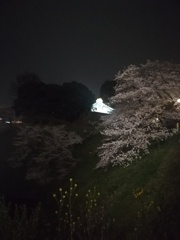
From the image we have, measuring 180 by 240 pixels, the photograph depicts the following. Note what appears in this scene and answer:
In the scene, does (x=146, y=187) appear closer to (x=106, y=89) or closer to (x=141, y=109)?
(x=141, y=109)

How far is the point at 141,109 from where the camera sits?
1656 cm

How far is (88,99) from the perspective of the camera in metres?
32.6

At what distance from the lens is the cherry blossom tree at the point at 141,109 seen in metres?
16.2

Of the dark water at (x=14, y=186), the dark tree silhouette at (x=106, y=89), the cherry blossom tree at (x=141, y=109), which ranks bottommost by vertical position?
the dark water at (x=14, y=186)

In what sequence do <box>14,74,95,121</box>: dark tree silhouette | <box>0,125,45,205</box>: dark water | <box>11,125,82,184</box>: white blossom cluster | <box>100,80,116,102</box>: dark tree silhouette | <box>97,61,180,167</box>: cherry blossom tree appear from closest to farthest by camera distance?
1. <box>97,61,180,167</box>: cherry blossom tree
2. <box>11,125,82,184</box>: white blossom cluster
3. <box>0,125,45,205</box>: dark water
4. <box>14,74,95,121</box>: dark tree silhouette
5. <box>100,80,116,102</box>: dark tree silhouette

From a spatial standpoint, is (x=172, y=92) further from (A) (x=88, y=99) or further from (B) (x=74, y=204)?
(A) (x=88, y=99)

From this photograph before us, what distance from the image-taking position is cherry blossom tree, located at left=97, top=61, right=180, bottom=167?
16188 mm

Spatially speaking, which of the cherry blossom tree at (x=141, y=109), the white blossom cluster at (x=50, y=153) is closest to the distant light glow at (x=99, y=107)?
the white blossom cluster at (x=50, y=153)

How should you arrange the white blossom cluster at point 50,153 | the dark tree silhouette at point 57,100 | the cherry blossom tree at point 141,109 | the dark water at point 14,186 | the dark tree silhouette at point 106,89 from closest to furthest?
the cherry blossom tree at point 141,109, the white blossom cluster at point 50,153, the dark water at point 14,186, the dark tree silhouette at point 57,100, the dark tree silhouette at point 106,89

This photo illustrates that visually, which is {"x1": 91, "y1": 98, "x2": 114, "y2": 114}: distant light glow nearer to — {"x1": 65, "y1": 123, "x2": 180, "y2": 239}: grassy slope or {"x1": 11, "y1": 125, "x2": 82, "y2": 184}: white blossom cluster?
{"x1": 11, "y1": 125, "x2": 82, "y2": 184}: white blossom cluster

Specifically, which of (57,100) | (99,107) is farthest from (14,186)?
(99,107)

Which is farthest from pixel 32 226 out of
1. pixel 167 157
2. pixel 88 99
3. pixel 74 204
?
pixel 88 99

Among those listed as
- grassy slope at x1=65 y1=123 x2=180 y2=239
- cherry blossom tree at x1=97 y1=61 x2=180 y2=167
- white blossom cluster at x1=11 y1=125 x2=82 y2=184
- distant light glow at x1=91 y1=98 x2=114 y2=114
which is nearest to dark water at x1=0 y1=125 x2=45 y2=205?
white blossom cluster at x1=11 y1=125 x2=82 y2=184

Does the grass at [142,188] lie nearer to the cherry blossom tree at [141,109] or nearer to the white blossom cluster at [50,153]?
the cherry blossom tree at [141,109]
